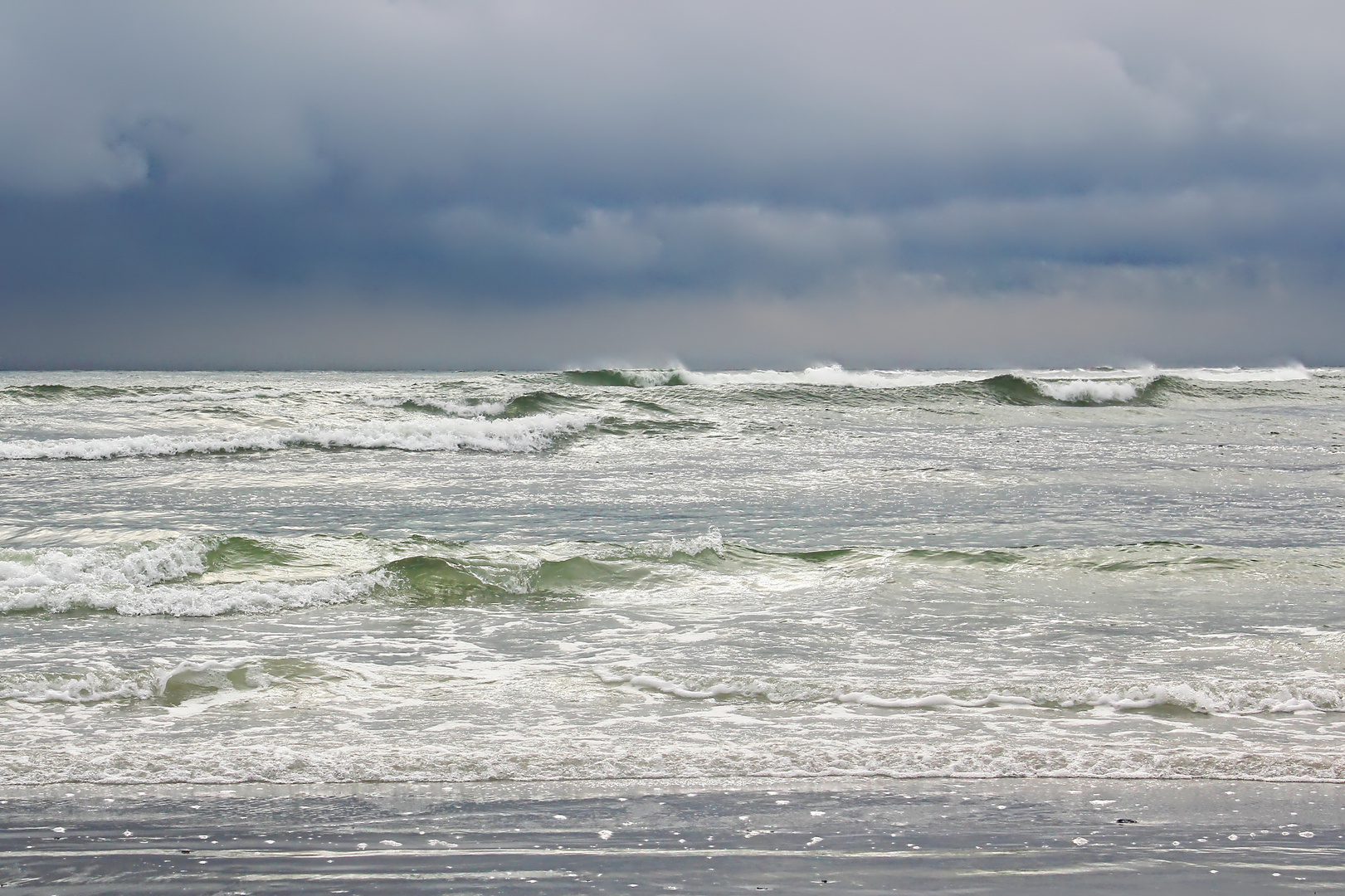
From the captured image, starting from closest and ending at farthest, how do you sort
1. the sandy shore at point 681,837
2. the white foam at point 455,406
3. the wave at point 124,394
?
the sandy shore at point 681,837 < the white foam at point 455,406 < the wave at point 124,394

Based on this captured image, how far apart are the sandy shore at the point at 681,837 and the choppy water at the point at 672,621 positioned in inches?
8.4

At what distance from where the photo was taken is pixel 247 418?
22469 mm

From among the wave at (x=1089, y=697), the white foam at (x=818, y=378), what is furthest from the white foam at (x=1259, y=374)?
the wave at (x=1089, y=697)

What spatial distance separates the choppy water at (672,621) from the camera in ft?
13.0

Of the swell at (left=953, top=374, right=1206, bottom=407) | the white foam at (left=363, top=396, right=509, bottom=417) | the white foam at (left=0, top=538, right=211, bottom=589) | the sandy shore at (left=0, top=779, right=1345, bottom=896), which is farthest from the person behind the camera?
the swell at (left=953, top=374, right=1206, bottom=407)

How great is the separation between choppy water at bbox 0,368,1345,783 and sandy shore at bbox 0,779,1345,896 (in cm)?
21

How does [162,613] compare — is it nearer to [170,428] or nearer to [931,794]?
[931,794]

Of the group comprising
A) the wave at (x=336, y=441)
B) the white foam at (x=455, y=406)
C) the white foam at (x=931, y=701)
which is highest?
the white foam at (x=455, y=406)

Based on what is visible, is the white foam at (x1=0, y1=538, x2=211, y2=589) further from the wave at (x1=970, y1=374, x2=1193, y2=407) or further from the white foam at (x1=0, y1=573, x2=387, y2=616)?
the wave at (x1=970, y1=374, x2=1193, y2=407)

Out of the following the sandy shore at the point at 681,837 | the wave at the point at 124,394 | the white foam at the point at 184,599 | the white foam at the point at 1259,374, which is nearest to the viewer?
the sandy shore at the point at 681,837

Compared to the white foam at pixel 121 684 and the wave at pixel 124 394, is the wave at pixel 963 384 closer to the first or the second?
the wave at pixel 124 394

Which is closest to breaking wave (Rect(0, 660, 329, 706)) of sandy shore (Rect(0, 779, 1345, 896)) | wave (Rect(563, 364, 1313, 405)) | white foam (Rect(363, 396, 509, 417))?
sandy shore (Rect(0, 779, 1345, 896))

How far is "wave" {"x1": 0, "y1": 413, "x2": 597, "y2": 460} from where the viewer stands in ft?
56.7

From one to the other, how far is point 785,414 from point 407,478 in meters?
13.0
